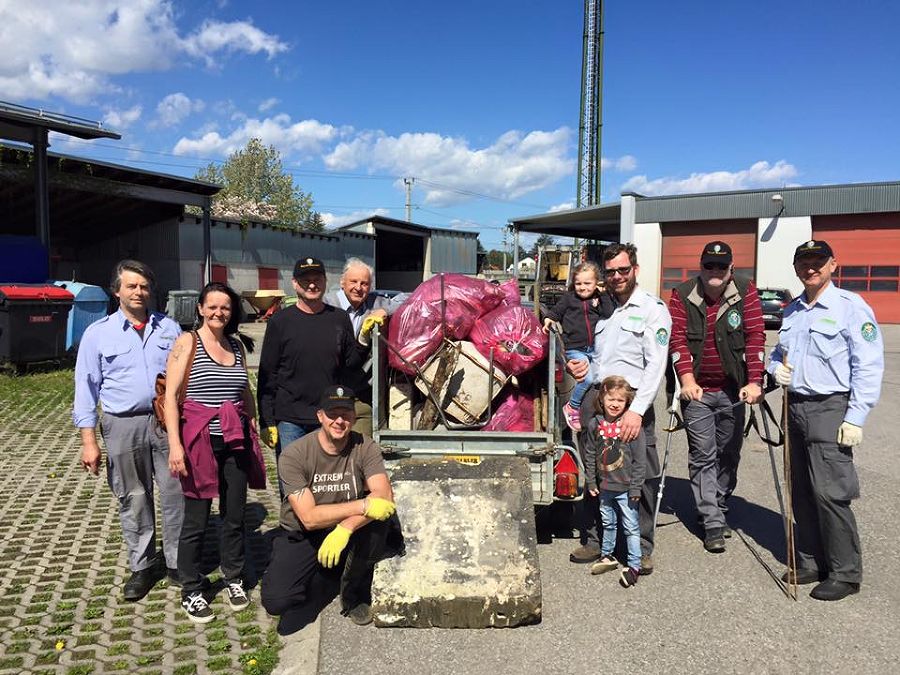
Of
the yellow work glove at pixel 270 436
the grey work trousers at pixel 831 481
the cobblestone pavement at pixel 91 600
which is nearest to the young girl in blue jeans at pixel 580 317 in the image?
the grey work trousers at pixel 831 481

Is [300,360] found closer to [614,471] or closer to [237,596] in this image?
[237,596]

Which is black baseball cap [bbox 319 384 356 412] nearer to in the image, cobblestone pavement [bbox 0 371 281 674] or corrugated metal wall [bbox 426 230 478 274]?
cobblestone pavement [bbox 0 371 281 674]

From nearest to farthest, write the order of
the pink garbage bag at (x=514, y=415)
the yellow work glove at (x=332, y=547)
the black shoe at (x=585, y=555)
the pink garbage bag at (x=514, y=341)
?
1. the yellow work glove at (x=332, y=547)
2. the black shoe at (x=585, y=555)
3. the pink garbage bag at (x=514, y=341)
4. the pink garbage bag at (x=514, y=415)

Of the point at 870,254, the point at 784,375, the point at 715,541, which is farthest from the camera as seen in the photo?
the point at 870,254

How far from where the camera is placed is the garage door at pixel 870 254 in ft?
79.5

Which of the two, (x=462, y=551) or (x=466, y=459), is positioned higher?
(x=466, y=459)

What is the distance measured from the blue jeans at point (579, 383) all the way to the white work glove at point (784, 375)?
3.89ft

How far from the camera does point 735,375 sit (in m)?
4.32

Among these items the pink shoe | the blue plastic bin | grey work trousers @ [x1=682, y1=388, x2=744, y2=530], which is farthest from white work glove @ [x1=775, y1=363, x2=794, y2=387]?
the blue plastic bin

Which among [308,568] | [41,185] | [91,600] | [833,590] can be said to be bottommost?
[91,600]

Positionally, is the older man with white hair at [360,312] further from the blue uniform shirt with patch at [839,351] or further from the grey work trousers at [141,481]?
the blue uniform shirt with patch at [839,351]

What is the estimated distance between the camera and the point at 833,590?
3.74m

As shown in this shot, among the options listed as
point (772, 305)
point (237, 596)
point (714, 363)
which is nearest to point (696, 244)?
point (772, 305)

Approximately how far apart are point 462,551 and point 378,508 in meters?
0.58
